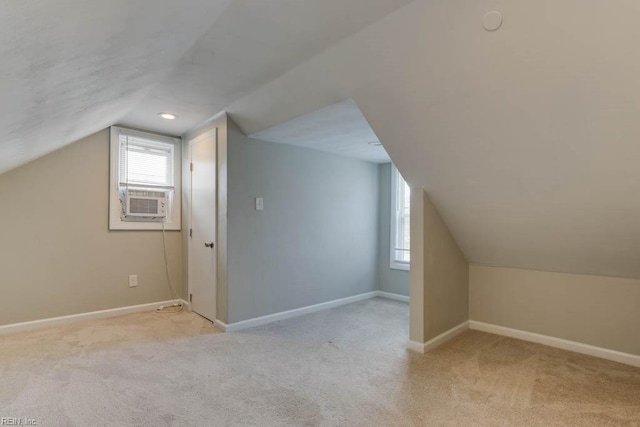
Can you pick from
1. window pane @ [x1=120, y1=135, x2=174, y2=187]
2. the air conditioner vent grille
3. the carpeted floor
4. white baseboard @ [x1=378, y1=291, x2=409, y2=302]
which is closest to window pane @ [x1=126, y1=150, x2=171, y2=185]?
window pane @ [x1=120, y1=135, x2=174, y2=187]

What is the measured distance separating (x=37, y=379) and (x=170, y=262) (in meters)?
1.94

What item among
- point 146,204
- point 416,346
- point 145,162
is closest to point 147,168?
point 145,162

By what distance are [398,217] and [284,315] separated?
207cm

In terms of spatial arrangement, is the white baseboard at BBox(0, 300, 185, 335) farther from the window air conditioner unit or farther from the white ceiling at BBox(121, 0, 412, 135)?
the white ceiling at BBox(121, 0, 412, 135)

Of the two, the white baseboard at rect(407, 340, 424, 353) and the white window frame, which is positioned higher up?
the white window frame

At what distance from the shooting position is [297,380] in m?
2.24

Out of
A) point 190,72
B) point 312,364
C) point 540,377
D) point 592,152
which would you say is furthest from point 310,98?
point 540,377

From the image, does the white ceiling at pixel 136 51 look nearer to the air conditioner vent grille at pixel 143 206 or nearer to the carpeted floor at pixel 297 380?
the air conditioner vent grille at pixel 143 206

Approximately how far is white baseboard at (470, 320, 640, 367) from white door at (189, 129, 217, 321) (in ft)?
9.05

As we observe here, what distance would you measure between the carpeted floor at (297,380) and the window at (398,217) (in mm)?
1535

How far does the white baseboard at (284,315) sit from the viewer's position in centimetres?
324

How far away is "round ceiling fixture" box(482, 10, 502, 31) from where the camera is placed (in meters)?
1.51

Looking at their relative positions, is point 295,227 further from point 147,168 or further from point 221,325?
point 147,168

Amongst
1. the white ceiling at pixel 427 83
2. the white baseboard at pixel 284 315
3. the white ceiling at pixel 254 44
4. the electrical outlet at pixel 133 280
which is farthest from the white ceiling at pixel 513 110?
the electrical outlet at pixel 133 280
